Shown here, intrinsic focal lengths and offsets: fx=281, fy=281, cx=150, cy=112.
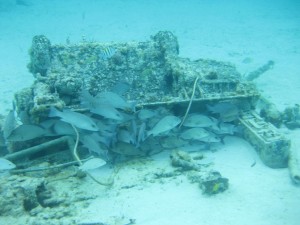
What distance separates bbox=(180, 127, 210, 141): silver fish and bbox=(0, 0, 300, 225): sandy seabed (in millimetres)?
472

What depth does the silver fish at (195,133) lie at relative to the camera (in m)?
5.13

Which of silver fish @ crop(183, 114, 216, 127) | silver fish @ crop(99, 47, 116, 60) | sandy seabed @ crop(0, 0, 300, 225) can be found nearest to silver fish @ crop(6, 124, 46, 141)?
sandy seabed @ crop(0, 0, 300, 225)

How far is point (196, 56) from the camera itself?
527 inches

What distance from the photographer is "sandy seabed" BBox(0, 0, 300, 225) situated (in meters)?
3.86

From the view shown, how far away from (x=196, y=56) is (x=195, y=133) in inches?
349

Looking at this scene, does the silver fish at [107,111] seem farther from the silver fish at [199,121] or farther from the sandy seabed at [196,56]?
the silver fish at [199,121]

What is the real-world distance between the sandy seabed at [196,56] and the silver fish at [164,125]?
63cm

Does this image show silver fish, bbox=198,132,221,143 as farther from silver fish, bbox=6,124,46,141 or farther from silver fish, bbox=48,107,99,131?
silver fish, bbox=6,124,46,141

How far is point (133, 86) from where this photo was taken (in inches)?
250

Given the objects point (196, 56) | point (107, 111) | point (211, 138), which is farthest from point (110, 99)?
point (196, 56)

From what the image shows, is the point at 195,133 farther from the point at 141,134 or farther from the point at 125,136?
the point at 125,136

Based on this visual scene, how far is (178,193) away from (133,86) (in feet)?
9.49

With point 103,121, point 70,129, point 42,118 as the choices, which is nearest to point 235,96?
point 103,121

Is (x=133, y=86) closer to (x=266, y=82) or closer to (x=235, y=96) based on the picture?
(x=235, y=96)
